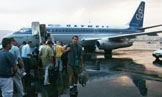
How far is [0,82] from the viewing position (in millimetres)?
3943

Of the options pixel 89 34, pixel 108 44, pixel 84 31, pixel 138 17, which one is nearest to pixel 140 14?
pixel 138 17

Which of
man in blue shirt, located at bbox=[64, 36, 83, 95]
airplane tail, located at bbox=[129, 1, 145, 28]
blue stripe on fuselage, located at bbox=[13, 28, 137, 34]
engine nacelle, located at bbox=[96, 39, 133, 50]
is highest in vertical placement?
airplane tail, located at bbox=[129, 1, 145, 28]

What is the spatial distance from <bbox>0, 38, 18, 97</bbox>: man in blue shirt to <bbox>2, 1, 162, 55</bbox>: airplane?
37.0 feet

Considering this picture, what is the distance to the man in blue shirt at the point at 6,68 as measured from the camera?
388 centimetres

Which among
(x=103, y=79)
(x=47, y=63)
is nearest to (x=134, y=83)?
(x=103, y=79)

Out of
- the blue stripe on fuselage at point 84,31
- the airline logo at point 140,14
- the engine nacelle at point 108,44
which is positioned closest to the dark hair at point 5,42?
the engine nacelle at point 108,44

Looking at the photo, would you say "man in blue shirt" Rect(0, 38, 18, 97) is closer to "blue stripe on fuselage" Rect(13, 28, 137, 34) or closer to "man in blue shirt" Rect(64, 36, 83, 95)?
"man in blue shirt" Rect(64, 36, 83, 95)

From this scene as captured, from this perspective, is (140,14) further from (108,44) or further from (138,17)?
(108,44)

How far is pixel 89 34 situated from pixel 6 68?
694 inches

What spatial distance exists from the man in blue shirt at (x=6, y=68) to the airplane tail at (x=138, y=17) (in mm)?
23301

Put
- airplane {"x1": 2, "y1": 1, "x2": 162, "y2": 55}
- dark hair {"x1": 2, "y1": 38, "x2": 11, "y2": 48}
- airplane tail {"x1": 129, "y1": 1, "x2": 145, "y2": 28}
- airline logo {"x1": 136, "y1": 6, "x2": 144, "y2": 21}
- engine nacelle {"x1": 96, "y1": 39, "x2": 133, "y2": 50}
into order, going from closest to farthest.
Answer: dark hair {"x1": 2, "y1": 38, "x2": 11, "y2": 48}, airplane {"x1": 2, "y1": 1, "x2": 162, "y2": 55}, engine nacelle {"x1": 96, "y1": 39, "x2": 133, "y2": 50}, airplane tail {"x1": 129, "y1": 1, "x2": 145, "y2": 28}, airline logo {"x1": 136, "y1": 6, "x2": 144, "y2": 21}

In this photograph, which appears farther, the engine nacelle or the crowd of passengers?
the engine nacelle

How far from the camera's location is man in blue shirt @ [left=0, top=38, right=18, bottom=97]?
3.88 m

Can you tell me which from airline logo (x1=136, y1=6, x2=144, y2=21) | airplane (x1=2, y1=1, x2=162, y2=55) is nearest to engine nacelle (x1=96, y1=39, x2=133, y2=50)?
airplane (x1=2, y1=1, x2=162, y2=55)
